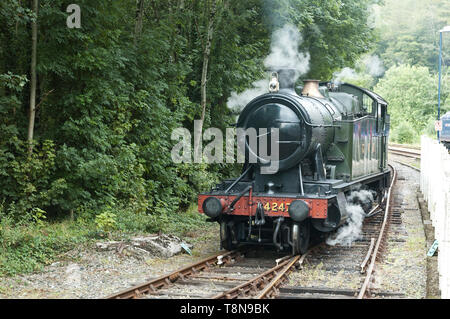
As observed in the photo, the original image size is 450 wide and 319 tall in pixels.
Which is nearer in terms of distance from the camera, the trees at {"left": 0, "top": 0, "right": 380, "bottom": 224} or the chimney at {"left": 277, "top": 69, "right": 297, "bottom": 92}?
the chimney at {"left": 277, "top": 69, "right": 297, "bottom": 92}

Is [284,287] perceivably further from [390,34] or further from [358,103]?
[390,34]

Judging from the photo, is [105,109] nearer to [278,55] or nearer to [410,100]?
[278,55]

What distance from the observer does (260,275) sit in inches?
294

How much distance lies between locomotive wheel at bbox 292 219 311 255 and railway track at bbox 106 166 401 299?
5.4 inches

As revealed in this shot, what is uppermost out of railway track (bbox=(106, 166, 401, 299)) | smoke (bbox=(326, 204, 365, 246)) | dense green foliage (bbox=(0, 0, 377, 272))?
dense green foliage (bbox=(0, 0, 377, 272))

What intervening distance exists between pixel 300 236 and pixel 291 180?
0.98m

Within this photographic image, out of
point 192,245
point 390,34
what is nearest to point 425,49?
point 390,34

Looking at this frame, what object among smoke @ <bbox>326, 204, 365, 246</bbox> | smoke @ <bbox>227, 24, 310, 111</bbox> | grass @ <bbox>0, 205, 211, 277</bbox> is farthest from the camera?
smoke @ <bbox>227, 24, 310, 111</bbox>

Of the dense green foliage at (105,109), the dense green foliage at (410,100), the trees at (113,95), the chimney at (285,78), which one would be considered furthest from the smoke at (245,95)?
the dense green foliage at (410,100)

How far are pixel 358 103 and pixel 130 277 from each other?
22.8 feet

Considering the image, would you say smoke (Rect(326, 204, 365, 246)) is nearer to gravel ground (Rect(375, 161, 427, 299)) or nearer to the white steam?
gravel ground (Rect(375, 161, 427, 299))

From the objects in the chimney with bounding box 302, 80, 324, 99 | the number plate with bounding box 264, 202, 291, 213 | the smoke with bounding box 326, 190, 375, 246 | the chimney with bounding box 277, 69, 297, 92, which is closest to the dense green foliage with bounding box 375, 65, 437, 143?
the smoke with bounding box 326, 190, 375, 246

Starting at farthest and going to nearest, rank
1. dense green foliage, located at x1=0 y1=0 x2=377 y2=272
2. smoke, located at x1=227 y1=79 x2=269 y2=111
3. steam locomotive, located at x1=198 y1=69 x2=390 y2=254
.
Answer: smoke, located at x1=227 y1=79 x2=269 y2=111 → dense green foliage, located at x1=0 y1=0 x2=377 y2=272 → steam locomotive, located at x1=198 y1=69 x2=390 y2=254

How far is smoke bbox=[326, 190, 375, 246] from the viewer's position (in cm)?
1045
